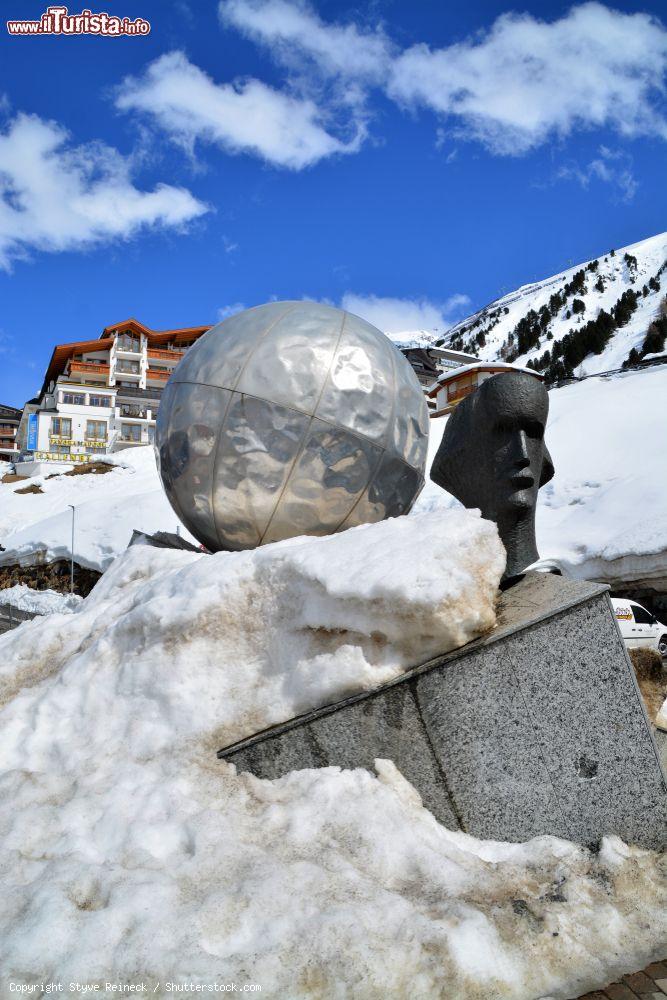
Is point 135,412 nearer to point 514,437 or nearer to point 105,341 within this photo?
point 105,341

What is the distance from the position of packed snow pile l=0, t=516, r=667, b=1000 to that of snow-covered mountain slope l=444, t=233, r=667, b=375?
234 ft

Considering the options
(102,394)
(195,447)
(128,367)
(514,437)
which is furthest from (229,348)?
(128,367)

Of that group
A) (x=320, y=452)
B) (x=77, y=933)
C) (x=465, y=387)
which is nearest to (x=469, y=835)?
(x=77, y=933)

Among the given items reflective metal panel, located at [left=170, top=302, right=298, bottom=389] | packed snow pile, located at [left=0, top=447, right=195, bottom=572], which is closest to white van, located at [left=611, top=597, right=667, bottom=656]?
reflective metal panel, located at [left=170, top=302, right=298, bottom=389]

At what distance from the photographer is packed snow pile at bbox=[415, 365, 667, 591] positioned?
54.7 feet

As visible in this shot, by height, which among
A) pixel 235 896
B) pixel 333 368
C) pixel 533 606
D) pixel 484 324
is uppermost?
pixel 484 324

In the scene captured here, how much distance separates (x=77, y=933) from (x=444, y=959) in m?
1.43

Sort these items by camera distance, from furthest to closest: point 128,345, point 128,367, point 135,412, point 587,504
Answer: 1. point 128,345
2. point 128,367
3. point 135,412
4. point 587,504

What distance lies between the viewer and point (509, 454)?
5.95 metres

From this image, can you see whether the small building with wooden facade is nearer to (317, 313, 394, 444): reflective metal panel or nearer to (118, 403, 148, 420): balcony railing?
(118, 403, 148, 420): balcony railing

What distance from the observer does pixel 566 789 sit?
12.7ft

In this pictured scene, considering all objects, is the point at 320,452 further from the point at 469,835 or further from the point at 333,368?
the point at 469,835

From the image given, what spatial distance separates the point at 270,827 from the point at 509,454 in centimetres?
357

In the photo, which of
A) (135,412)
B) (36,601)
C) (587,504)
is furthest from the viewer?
(135,412)
